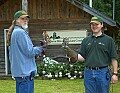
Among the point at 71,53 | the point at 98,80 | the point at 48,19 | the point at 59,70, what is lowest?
the point at 59,70

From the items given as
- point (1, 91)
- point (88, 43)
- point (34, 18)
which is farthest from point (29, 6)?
point (88, 43)

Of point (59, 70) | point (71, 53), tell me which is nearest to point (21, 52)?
point (71, 53)

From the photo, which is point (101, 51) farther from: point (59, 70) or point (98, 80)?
point (59, 70)

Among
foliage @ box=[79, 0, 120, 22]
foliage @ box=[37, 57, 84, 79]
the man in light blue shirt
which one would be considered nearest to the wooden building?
foliage @ box=[37, 57, 84, 79]

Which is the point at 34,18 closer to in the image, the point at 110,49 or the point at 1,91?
the point at 1,91

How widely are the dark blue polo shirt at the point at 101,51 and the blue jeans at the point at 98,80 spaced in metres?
0.12

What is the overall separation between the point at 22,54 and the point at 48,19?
1013 cm

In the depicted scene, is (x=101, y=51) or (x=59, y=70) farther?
(x=59, y=70)

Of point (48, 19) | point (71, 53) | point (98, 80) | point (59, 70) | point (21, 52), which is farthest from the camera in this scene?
point (48, 19)

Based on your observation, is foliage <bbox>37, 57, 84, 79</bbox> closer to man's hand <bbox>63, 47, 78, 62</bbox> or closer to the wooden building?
the wooden building

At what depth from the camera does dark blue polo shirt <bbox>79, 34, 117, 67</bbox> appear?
5.61 m

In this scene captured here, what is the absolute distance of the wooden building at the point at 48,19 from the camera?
1499 cm

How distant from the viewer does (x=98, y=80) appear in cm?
559

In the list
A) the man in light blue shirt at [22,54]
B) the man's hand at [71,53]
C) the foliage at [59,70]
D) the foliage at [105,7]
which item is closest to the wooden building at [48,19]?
the foliage at [59,70]
